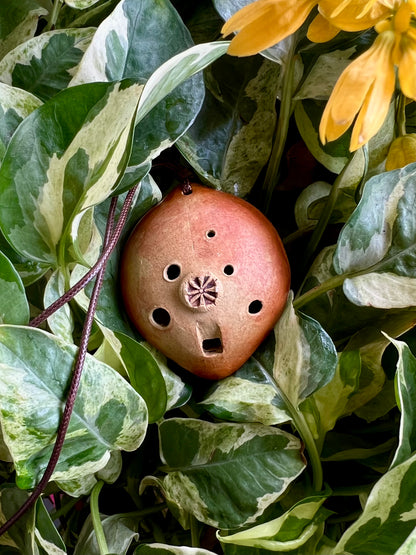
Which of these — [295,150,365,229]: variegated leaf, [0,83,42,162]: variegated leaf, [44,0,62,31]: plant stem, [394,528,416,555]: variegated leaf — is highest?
[44,0,62,31]: plant stem

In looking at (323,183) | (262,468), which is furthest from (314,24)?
(262,468)

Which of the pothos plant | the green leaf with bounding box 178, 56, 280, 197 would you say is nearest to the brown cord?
the pothos plant

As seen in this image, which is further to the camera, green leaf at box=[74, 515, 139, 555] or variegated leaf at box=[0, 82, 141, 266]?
green leaf at box=[74, 515, 139, 555]

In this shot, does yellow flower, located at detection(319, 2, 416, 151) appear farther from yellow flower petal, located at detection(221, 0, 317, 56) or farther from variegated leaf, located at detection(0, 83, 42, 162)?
variegated leaf, located at detection(0, 83, 42, 162)

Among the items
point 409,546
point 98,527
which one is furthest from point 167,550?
point 409,546

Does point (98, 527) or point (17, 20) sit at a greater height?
point (17, 20)

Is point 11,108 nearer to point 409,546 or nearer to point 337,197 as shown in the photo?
point 337,197

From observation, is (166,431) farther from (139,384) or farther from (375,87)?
(375,87)

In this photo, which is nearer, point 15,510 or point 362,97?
point 362,97
